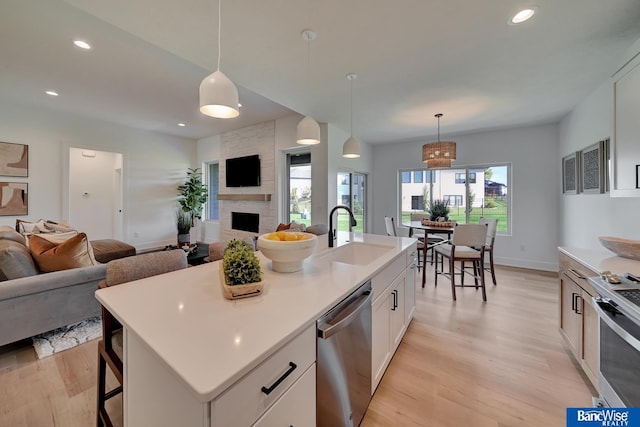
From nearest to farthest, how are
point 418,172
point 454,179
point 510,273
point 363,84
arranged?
1. point 363,84
2. point 510,273
3. point 454,179
4. point 418,172

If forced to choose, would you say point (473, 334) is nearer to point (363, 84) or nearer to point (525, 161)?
point (363, 84)

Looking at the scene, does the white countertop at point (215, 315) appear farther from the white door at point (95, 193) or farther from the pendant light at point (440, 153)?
the white door at point (95, 193)

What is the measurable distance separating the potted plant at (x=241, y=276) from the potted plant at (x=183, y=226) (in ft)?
18.6

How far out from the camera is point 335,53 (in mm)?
2293

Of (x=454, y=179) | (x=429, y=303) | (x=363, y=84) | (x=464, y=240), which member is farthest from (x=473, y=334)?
(x=454, y=179)

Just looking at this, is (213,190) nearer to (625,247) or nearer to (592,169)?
(625,247)

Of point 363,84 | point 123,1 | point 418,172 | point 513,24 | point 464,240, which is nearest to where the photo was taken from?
point 123,1

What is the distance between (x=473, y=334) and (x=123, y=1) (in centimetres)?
388

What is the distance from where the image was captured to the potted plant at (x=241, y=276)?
1.02 m

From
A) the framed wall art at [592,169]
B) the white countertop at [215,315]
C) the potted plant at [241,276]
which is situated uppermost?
the framed wall art at [592,169]

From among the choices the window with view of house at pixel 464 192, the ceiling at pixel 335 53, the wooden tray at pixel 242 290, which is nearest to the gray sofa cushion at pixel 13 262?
the ceiling at pixel 335 53

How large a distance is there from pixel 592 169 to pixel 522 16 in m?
2.40

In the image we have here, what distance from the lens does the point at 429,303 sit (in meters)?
3.03

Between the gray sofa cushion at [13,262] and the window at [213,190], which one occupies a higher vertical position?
the window at [213,190]
